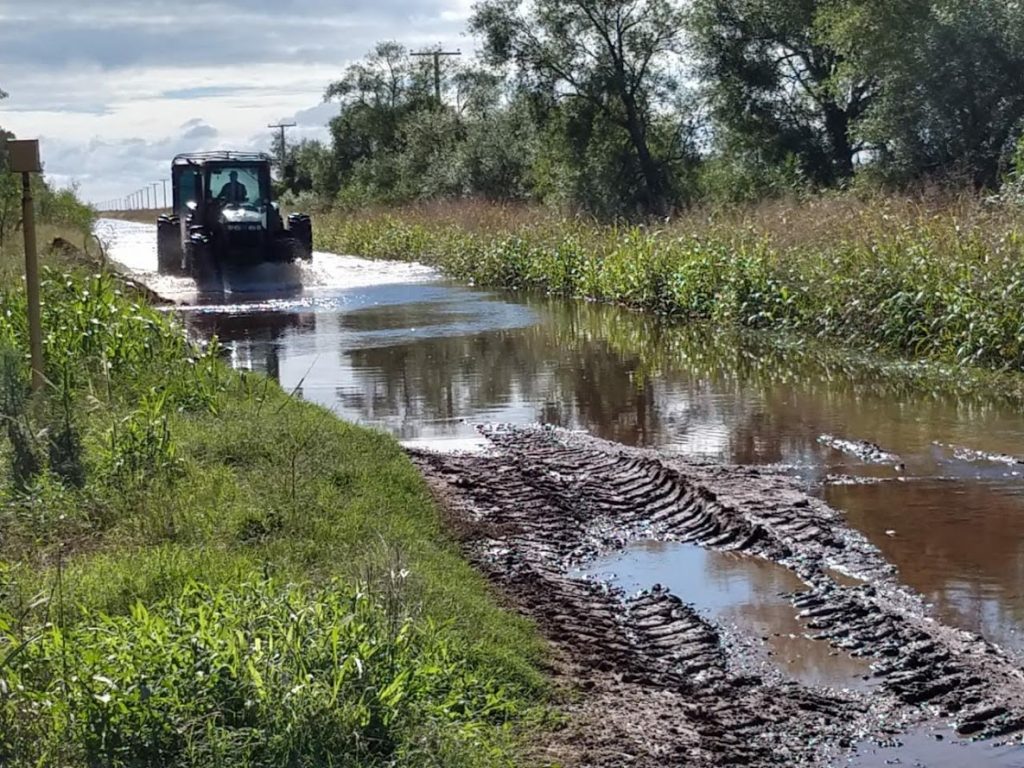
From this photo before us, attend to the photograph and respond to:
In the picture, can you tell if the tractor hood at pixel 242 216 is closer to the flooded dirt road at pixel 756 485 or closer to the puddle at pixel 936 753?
the flooded dirt road at pixel 756 485

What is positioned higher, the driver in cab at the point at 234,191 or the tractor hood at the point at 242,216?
the driver in cab at the point at 234,191

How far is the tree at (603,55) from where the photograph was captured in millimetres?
37438

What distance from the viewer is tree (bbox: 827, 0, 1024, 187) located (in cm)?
2677

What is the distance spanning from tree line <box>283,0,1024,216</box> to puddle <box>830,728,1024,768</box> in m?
21.4

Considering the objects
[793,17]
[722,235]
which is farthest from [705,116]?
[722,235]

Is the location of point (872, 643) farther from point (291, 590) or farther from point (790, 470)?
point (790, 470)

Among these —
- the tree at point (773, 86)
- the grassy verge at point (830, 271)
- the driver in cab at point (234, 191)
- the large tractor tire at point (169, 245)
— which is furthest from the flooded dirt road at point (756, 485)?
the tree at point (773, 86)

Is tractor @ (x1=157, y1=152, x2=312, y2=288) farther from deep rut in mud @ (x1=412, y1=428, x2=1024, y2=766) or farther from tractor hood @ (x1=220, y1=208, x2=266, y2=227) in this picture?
deep rut in mud @ (x1=412, y1=428, x2=1024, y2=766)

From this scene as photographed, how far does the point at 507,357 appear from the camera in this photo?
17656 mm

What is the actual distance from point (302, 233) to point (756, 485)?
75.2 ft

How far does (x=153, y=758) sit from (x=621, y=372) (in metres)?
12.0

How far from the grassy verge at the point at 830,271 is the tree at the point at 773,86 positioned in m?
7.90

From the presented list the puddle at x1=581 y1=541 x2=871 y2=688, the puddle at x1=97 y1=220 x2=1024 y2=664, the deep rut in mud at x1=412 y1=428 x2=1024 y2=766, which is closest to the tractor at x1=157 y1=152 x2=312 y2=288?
the puddle at x1=97 y1=220 x2=1024 y2=664

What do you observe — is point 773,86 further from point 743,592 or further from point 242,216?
point 743,592
